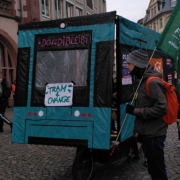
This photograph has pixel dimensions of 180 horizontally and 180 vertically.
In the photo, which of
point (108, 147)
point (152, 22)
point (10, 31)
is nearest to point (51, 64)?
point (108, 147)

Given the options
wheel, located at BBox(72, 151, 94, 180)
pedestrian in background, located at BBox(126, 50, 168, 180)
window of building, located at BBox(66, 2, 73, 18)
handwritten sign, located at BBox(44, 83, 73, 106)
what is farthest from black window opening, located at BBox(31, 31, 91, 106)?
window of building, located at BBox(66, 2, 73, 18)

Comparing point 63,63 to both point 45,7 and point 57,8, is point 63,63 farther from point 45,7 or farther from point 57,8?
point 57,8

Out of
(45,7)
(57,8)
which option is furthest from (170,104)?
(57,8)

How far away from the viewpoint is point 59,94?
458cm

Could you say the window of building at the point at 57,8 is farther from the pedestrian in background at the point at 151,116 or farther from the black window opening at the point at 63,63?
the pedestrian in background at the point at 151,116

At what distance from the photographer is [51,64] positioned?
4719 mm

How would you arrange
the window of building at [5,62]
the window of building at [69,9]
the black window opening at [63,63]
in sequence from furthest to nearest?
the window of building at [69,9]
the window of building at [5,62]
the black window opening at [63,63]

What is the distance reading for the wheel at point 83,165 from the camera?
14.3 ft

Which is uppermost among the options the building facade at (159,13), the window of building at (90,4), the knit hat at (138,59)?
the building facade at (159,13)

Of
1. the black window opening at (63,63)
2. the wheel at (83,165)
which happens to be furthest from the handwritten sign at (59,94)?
the wheel at (83,165)

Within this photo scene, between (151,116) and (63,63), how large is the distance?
1830mm

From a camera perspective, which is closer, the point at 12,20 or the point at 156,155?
→ the point at 156,155

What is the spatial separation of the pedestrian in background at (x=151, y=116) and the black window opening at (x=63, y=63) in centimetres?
113

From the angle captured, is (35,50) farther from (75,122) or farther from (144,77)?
(144,77)
